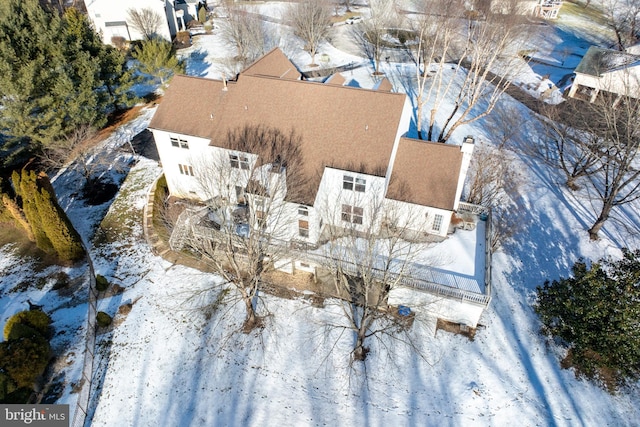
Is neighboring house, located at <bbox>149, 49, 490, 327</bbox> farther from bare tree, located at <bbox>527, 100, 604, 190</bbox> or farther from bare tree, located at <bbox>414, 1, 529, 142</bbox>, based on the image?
bare tree, located at <bbox>527, 100, 604, 190</bbox>

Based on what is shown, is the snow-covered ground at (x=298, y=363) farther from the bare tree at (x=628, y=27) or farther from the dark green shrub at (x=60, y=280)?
the bare tree at (x=628, y=27)

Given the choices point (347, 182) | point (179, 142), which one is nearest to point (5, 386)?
point (179, 142)

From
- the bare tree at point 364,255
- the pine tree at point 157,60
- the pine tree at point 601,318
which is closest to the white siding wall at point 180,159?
the bare tree at point 364,255

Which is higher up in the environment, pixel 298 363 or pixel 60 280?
pixel 60 280

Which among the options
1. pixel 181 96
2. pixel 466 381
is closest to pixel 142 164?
pixel 181 96

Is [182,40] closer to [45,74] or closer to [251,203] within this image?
[45,74]

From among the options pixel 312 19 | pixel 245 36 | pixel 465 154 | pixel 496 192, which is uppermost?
pixel 312 19
